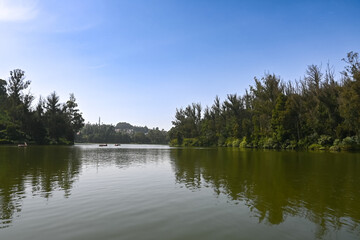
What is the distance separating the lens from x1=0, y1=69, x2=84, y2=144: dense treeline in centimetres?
6855

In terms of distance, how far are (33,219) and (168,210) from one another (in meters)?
3.96

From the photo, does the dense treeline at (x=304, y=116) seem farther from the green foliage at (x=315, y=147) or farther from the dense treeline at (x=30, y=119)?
the dense treeline at (x=30, y=119)

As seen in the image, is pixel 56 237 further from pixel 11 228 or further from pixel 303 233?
pixel 303 233

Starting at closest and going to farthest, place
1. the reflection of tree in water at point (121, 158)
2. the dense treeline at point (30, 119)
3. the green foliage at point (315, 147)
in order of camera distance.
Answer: the reflection of tree in water at point (121, 158) → the green foliage at point (315, 147) → the dense treeline at point (30, 119)

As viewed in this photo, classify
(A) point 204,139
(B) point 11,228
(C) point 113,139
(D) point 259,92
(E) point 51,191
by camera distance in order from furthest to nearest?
(C) point 113,139 → (A) point 204,139 → (D) point 259,92 → (E) point 51,191 → (B) point 11,228

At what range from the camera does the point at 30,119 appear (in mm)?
76062

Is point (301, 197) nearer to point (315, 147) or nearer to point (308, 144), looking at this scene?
point (315, 147)

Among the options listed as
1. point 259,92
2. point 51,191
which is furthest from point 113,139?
point 51,191

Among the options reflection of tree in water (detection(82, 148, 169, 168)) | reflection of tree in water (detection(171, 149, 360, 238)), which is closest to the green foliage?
reflection of tree in water (detection(82, 148, 169, 168))

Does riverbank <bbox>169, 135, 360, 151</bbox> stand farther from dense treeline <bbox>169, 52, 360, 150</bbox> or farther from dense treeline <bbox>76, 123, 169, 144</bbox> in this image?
dense treeline <bbox>76, 123, 169, 144</bbox>

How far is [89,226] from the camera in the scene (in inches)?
264

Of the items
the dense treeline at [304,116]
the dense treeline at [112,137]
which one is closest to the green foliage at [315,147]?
the dense treeline at [304,116]

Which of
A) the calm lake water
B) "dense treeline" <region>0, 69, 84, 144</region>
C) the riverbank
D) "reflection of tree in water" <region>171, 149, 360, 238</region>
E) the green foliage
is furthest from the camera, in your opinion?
"dense treeline" <region>0, 69, 84, 144</region>

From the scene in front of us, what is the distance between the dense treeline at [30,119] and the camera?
68.6 metres
